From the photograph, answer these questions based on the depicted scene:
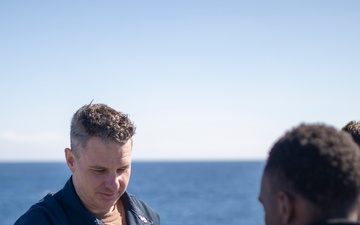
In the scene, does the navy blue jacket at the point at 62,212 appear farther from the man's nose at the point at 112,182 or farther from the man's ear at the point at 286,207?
the man's ear at the point at 286,207

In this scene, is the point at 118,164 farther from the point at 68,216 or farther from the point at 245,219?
the point at 245,219

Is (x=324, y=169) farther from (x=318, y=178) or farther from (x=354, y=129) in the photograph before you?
(x=354, y=129)

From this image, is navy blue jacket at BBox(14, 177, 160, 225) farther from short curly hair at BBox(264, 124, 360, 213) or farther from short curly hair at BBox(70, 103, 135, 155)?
short curly hair at BBox(264, 124, 360, 213)

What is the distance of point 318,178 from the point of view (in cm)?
254

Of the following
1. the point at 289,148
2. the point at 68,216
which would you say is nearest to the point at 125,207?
the point at 68,216

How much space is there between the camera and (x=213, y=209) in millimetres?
65688

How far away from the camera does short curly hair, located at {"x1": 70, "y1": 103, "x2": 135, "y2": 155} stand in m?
4.44

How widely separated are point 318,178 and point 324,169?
45mm

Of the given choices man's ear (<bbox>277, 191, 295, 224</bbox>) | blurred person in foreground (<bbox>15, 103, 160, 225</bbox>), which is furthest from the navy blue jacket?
man's ear (<bbox>277, 191, 295, 224</bbox>)

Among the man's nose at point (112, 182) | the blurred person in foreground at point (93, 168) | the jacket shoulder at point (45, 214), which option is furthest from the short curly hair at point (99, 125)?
the jacket shoulder at point (45, 214)

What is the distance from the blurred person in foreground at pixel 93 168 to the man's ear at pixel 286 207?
6.56ft

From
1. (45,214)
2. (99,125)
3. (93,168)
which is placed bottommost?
(45,214)

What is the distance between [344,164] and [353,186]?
4.2 inches

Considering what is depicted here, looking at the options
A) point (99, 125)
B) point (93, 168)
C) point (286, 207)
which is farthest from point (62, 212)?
point (286, 207)
